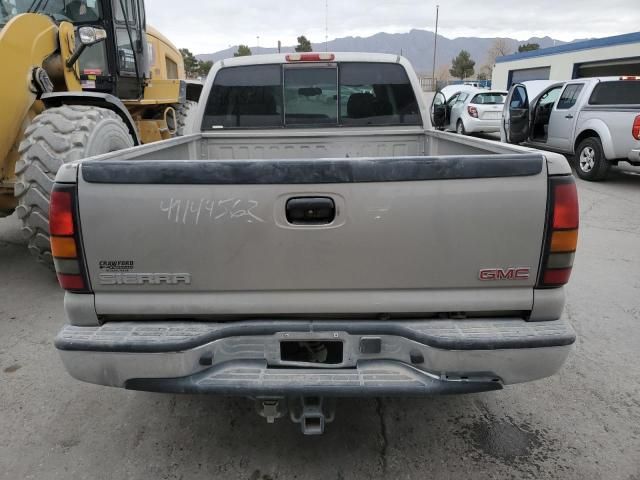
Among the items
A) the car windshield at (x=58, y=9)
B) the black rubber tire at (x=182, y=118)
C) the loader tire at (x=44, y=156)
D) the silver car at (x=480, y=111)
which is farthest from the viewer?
the silver car at (x=480, y=111)

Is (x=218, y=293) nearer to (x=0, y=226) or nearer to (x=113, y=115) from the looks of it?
(x=113, y=115)

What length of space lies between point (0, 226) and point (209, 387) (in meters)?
6.30

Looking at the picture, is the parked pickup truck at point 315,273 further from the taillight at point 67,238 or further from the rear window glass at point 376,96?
the rear window glass at point 376,96

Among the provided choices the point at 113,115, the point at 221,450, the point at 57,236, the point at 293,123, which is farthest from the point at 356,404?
the point at 113,115

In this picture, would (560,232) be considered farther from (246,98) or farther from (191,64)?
(191,64)

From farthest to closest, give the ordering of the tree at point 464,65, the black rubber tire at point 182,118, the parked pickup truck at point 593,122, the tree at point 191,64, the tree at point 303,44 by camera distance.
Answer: the tree at point 464,65, the tree at point 303,44, the tree at point 191,64, the black rubber tire at point 182,118, the parked pickup truck at point 593,122

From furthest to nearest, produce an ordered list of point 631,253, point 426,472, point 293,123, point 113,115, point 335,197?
1. point 631,253
2. point 113,115
3. point 293,123
4. point 426,472
5. point 335,197

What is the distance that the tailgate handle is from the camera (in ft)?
7.04

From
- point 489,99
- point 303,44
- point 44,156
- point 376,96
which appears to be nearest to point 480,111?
point 489,99

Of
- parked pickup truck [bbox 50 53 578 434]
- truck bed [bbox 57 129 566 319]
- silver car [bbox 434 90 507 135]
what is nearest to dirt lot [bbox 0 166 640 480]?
parked pickup truck [bbox 50 53 578 434]

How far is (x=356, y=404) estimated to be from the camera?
3.09 m

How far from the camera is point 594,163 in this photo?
32.5 ft

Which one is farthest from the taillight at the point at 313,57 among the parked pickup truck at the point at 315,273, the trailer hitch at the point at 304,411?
the trailer hitch at the point at 304,411

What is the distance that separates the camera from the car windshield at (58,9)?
5.39 metres
